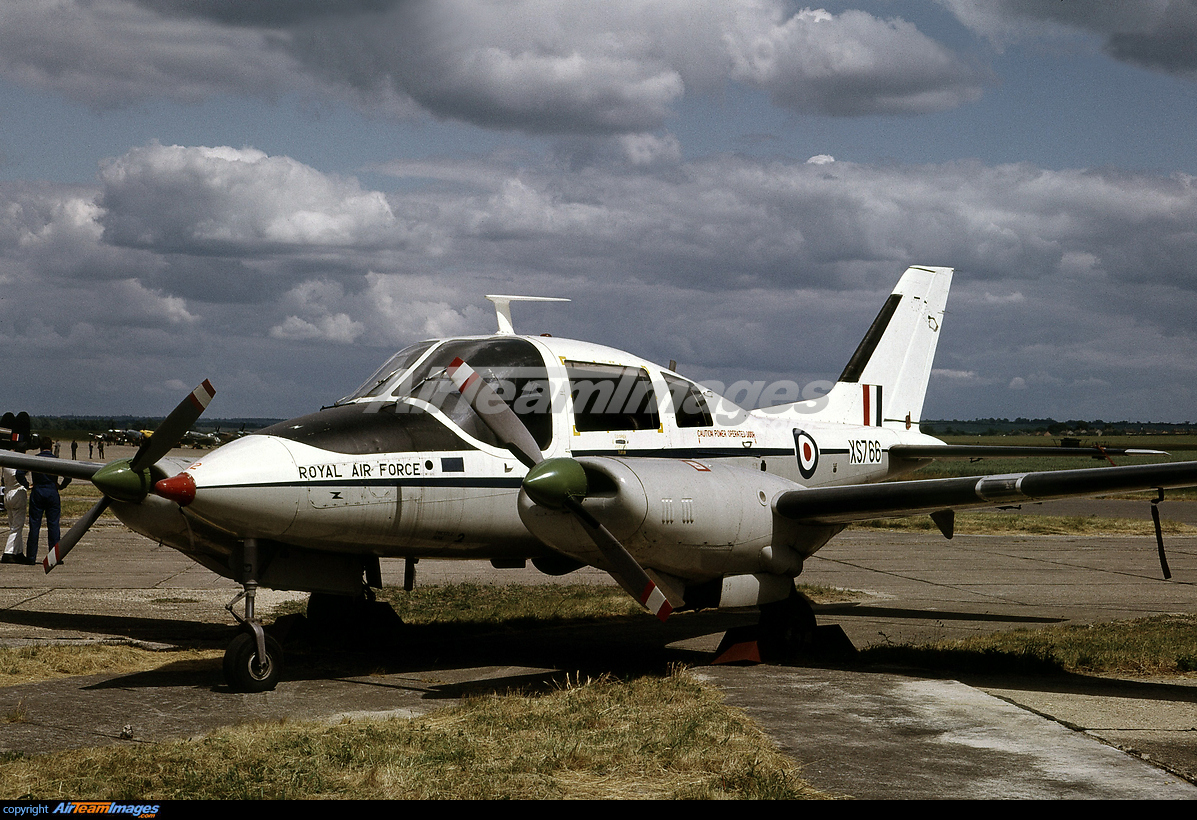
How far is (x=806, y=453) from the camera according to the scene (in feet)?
41.3

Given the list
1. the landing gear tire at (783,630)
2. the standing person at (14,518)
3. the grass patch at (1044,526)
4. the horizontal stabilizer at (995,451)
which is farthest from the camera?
the grass patch at (1044,526)

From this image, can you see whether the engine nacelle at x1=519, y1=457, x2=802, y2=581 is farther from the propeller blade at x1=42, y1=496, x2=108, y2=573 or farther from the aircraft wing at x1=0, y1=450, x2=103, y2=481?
the aircraft wing at x1=0, y1=450, x2=103, y2=481

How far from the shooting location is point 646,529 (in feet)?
28.3

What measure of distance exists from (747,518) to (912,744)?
9.40 ft

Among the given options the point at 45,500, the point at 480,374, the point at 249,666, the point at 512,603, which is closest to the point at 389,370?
the point at 480,374

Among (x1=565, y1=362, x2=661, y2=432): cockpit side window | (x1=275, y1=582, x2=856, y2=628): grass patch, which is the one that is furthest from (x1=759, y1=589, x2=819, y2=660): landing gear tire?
(x1=275, y1=582, x2=856, y2=628): grass patch

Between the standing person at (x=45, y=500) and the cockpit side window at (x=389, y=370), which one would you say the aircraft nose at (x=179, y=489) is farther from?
the standing person at (x=45, y=500)

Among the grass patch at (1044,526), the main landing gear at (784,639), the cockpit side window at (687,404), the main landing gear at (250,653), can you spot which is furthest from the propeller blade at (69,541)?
the grass patch at (1044,526)

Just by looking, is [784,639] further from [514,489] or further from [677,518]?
[514,489]

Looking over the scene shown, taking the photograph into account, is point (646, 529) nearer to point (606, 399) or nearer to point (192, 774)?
point (606, 399)

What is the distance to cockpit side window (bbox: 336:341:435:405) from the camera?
10008 mm

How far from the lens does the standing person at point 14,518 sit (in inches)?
738

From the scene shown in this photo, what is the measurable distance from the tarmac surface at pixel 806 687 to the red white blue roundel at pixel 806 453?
6.34ft

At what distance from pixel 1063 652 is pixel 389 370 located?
6.95 meters
